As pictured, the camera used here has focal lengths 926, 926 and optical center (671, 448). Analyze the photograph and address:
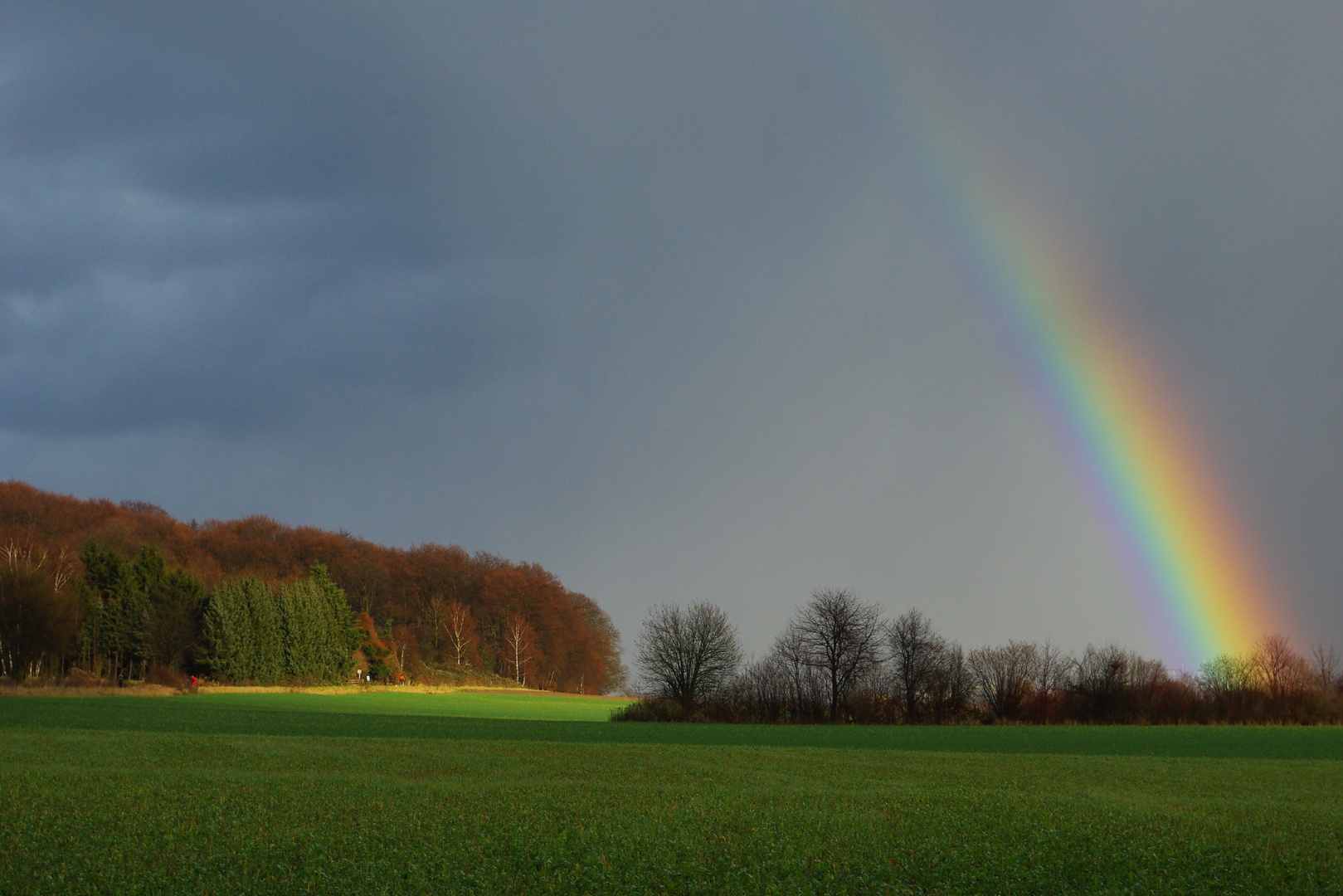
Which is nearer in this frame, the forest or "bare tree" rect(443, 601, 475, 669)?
the forest

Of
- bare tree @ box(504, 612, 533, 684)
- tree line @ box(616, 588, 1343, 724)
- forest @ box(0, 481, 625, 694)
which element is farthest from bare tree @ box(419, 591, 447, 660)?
tree line @ box(616, 588, 1343, 724)

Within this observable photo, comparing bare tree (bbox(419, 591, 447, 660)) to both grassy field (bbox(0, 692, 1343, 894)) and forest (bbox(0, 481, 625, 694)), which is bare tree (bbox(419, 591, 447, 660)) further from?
grassy field (bbox(0, 692, 1343, 894))

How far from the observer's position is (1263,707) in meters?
57.5

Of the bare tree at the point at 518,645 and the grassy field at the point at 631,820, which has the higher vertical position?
the grassy field at the point at 631,820

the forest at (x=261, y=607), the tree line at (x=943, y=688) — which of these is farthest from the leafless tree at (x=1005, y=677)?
the forest at (x=261, y=607)

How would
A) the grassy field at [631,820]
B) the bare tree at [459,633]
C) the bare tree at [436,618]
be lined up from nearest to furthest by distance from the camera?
the grassy field at [631,820] → the bare tree at [459,633] → the bare tree at [436,618]

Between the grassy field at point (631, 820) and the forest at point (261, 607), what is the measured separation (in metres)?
52.6

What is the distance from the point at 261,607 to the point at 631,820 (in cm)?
7527

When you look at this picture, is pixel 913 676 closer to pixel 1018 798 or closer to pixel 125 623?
pixel 1018 798

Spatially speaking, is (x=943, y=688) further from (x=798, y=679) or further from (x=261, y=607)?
(x=261, y=607)

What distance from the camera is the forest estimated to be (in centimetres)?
7556

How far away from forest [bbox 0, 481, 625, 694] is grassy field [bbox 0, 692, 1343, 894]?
52602 mm

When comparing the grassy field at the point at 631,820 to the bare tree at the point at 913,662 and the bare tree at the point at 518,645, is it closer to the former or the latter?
the bare tree at the point at 913,662

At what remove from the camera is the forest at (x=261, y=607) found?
7556 cm
